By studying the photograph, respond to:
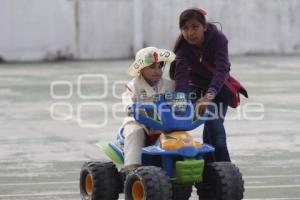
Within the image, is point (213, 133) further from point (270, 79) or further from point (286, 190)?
point (270, 79)

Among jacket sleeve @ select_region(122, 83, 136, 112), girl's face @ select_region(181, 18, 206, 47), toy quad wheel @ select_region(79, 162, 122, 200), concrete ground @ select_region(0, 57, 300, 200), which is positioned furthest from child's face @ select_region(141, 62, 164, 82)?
concrete ground @ select_region(0, 57, 300, 200)

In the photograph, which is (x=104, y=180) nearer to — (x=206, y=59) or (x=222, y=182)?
(x=222, y=182)

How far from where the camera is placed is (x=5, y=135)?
13.5 meters

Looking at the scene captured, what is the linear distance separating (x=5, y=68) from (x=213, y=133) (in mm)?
19542

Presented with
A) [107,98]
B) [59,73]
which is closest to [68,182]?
[107,98]

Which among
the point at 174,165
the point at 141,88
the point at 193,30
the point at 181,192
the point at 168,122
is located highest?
the point at 193,30

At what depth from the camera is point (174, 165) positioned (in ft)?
23.9

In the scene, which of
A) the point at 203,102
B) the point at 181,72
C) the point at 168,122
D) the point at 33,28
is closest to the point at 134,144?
the point at 168,122

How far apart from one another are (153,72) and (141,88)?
0.17 metres

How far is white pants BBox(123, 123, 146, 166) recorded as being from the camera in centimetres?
747

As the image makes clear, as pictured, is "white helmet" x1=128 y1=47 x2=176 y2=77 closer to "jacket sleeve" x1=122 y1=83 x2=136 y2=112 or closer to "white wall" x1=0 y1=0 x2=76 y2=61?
"jacket sleeve" x1=122 y1=83 x2=136 y2=112

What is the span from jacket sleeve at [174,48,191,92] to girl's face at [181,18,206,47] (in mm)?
189

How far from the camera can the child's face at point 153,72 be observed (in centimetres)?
768

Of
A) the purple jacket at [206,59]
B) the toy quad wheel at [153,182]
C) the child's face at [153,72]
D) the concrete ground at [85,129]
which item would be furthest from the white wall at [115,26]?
the toy quad wheel at [153,182]
